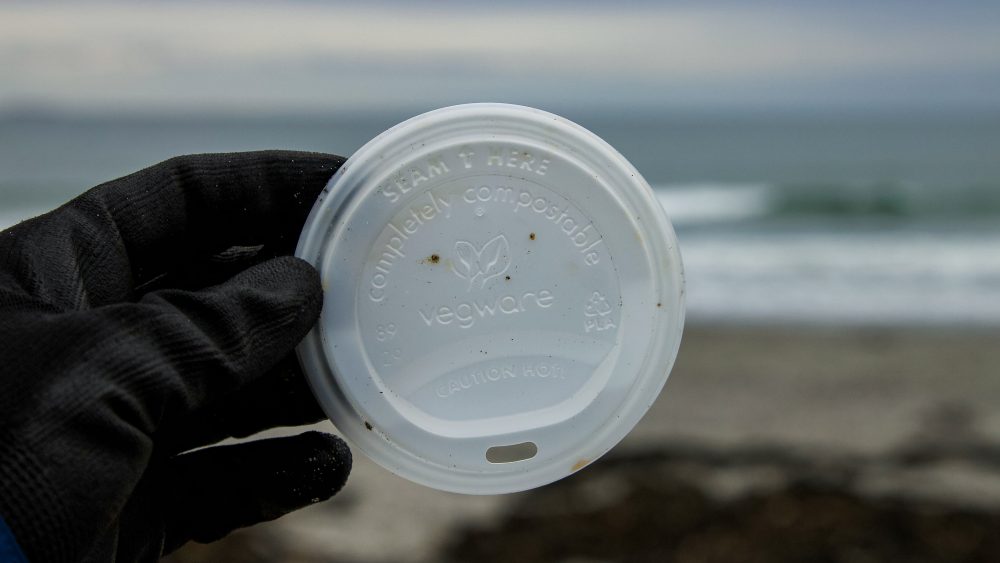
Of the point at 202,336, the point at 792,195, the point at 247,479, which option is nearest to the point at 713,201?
the point at 792,195

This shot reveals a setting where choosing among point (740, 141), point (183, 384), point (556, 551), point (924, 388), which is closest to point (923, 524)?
point (556, 551)

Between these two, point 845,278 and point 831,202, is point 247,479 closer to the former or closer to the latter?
point 845,278

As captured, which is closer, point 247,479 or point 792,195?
point 247,479

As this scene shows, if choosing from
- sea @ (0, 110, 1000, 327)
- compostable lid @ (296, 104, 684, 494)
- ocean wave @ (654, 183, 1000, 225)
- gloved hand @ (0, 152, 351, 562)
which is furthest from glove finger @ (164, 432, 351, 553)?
ocean wave @ (654, 183, 1000, 225)

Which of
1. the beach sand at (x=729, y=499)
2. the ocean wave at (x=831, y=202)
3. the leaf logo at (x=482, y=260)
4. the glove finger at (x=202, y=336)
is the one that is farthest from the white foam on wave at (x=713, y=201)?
the glove finger at (x=202, y=336)

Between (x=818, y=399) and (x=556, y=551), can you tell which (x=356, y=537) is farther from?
(x=818, y=399)

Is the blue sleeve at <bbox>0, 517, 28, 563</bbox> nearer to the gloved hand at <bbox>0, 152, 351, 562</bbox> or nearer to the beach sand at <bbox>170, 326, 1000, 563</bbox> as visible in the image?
the gloved hand at <bbox>0, 152, 351, 562</bbox>

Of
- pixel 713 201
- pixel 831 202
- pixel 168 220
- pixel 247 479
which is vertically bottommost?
pixel 247 479
